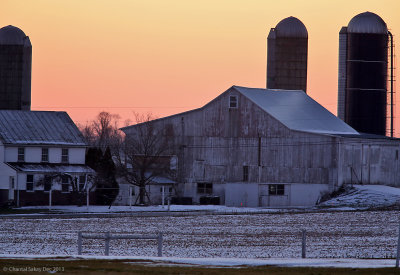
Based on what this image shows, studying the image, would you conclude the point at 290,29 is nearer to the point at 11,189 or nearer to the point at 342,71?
the point at 342,71

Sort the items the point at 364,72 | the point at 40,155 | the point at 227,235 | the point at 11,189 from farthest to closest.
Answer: the point at 364,72 < the point at 40,155 < the point at 11,189 < the point at 227,235

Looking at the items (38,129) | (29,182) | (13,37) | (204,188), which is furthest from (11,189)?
(13,37)

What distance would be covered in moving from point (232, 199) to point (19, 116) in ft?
60.2

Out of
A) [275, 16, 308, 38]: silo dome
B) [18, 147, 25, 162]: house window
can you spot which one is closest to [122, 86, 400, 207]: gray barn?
[18, 147, 25, 162]: house window

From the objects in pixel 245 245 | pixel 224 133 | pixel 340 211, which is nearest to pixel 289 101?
pixel 224 133

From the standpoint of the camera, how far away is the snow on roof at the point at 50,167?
6875 cm

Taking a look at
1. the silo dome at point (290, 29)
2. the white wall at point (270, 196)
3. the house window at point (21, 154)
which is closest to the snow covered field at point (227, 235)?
the white wall at point (270, 196)

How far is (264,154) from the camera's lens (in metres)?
77.3

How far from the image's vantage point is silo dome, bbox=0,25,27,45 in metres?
98.0

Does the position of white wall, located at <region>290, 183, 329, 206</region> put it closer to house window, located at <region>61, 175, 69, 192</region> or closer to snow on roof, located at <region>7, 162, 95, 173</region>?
snow on roof, located at <region>7, 162, 95, 173</region>

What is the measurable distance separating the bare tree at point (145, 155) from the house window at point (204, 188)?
2734 millimetres

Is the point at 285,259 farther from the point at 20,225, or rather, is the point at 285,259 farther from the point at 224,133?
the point at 224,133

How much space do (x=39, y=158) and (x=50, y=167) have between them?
137cm

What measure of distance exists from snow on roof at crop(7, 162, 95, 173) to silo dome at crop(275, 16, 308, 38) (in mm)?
34467
